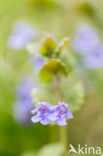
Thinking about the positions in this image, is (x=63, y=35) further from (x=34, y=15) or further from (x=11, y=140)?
(x=11, y=140)

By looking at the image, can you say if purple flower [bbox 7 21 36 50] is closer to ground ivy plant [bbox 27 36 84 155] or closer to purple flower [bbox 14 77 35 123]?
purple flower [bbox 14 77 35 123]

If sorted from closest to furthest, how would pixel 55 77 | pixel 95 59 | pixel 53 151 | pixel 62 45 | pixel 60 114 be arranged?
1. pixel 60 114
2. pixel 62 45
3. pixel 55 77
4. pixel 53 151
5. pixel 95 59

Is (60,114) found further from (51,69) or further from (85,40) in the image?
(85,40)

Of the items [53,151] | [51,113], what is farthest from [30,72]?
[51,113]

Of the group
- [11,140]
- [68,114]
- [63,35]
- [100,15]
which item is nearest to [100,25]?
[100,15]

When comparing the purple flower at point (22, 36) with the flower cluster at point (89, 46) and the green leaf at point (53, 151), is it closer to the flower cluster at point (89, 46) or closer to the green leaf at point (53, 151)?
the flower cluster at point (89, 46)

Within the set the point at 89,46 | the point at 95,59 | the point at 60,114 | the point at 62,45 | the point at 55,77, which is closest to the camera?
the point at 60,114

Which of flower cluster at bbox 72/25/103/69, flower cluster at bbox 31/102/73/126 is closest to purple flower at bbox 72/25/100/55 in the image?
flower cluster at bbox 72/25/103/69
